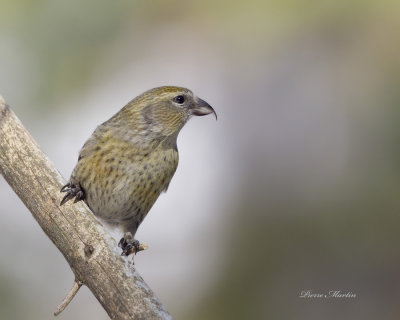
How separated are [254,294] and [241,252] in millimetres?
551

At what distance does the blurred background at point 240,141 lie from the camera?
8312 millimetres

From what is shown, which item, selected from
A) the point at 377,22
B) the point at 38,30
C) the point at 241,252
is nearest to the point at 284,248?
the point at 241,252

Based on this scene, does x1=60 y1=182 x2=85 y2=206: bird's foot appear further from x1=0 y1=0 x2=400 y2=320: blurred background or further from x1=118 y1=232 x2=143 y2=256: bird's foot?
x1=0 y1=0 x2=400 y2=320: blurred background

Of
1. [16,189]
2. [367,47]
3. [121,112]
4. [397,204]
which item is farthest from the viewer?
[367,47]

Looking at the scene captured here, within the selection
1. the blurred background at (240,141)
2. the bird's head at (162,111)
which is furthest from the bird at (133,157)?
the blurred background at (240,141)

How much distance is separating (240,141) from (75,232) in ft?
17.3

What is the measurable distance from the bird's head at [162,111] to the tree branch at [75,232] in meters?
1.42

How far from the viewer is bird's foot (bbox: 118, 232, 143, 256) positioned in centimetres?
509

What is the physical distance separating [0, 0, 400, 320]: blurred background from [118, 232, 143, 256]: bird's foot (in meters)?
2.89

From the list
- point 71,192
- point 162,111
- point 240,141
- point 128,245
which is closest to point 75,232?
point 71,192

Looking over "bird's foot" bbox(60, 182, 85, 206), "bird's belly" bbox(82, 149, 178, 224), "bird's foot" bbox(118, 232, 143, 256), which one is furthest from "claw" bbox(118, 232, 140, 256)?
"bird's foot" bbox(60, 182, 85, 206)

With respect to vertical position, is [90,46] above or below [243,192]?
above

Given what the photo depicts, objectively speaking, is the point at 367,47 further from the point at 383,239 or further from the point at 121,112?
the point at 121,112

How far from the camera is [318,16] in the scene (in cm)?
1078
